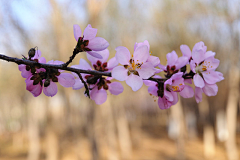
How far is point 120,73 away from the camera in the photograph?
836 millimetres


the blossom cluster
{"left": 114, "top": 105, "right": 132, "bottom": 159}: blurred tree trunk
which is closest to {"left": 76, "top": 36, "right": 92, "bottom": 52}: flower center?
the blossom cluster

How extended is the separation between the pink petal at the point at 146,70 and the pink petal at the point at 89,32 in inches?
9.4

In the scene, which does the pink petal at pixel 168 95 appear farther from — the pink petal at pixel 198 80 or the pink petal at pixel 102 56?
the pink petal at pixel 102 56

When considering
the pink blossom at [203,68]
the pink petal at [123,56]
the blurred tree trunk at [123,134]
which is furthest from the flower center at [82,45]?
the blurred tree trunk at [123,134]

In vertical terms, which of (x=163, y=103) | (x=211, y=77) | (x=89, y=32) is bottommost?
(x=163, y=103)

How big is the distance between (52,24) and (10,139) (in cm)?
3230

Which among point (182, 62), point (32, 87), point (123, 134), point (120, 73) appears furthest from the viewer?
point (123, 134)

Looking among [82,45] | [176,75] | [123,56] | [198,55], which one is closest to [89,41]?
[82,45]

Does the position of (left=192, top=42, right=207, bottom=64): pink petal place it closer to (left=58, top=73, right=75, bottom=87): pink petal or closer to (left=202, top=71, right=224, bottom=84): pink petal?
(left=202, top=71, right=224, bottom=84): pink petal

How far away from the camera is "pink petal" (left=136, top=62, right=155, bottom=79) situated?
2.82 feet

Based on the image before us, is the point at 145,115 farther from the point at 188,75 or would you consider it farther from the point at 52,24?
the point at 188,75

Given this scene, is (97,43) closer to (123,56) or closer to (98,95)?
(123,56)

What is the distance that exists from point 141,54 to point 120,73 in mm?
129

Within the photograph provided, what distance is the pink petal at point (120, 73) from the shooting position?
0.82 metres
